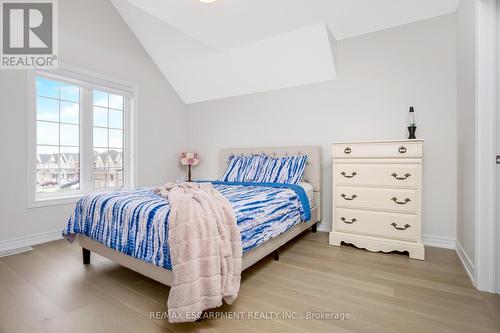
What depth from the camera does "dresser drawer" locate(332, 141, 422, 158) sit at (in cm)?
227

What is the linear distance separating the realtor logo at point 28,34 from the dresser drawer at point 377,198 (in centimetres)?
353

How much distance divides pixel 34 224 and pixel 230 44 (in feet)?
10.2

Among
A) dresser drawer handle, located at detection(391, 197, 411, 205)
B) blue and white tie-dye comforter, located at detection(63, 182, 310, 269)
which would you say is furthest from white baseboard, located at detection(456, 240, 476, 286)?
blue and white tie-dye comforter, located at detection(63, 182, 310, 269)

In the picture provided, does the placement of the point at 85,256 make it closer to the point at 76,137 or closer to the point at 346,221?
the point at 76,137

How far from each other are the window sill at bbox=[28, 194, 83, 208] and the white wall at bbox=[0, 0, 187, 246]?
0.05 m

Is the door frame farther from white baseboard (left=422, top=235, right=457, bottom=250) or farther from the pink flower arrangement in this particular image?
the pink flower arrangement

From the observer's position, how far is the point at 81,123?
3.21 m

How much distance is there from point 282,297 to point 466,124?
2.04 meters

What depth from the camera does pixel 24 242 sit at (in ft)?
8.56

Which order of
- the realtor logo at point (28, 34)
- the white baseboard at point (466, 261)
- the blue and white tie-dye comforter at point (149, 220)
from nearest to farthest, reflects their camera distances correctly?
the blue and white tie-dye comforter at point (149, 220) < the white baseboard at point (466, 261) < the realtor logo at point (28, 34)

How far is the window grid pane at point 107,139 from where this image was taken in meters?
3.39

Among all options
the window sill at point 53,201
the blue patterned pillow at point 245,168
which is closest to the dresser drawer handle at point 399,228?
the blue patterned pillow at point 245,168

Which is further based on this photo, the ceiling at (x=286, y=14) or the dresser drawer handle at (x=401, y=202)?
the ceiling at (x=286, y=14)

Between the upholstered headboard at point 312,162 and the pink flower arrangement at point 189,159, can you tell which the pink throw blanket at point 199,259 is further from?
the pink flower arrangement at point 189,159
